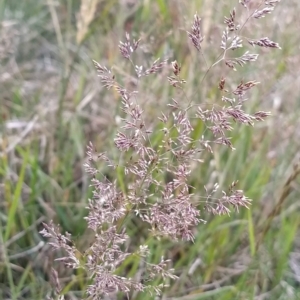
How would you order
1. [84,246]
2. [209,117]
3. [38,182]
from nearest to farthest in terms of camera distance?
[209,117] < [84,246] < [38,182]

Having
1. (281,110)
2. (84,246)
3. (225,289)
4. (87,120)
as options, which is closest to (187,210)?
(225,289)

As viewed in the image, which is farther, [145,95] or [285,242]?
[145,95]

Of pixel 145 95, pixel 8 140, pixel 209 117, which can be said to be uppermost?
pixel 209 117

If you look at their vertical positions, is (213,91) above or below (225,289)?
above

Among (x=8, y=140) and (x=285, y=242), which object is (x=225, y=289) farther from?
(x=8, y=140)

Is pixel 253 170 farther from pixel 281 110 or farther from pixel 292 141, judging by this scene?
pixel 281 110

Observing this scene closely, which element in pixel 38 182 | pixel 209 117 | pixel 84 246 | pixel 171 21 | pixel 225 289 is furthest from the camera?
pixel 171 21

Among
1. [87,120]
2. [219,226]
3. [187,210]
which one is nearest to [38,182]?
[87,120]
